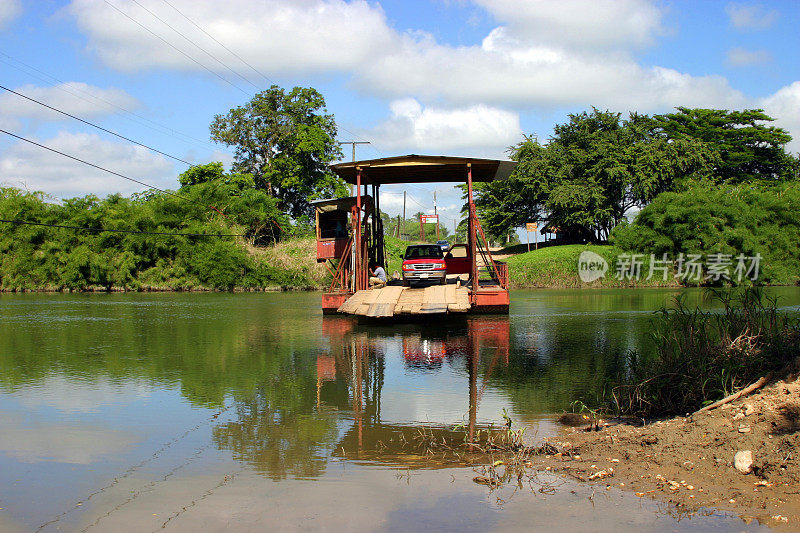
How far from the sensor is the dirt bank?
4805mm

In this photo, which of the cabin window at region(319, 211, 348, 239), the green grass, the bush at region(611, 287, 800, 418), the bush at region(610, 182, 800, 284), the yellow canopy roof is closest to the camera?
the bush at region(611, 287, 800, 418)

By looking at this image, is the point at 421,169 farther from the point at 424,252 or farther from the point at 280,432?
the point at 280,432

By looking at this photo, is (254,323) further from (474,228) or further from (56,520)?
(56,520)

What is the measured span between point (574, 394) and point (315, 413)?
3484 millimetres

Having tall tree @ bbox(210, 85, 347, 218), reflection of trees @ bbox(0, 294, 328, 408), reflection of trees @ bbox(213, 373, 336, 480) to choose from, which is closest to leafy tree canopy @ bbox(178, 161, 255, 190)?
tall tree @ bbox(210, 85, 347, 218)

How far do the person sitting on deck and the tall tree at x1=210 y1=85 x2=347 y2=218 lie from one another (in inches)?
1170

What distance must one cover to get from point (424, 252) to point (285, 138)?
3376 centimetres

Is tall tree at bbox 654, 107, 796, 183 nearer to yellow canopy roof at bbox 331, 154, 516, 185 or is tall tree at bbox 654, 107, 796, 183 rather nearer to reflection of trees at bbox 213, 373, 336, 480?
yellow canopy roof at bbox 331, 154, 516, 185

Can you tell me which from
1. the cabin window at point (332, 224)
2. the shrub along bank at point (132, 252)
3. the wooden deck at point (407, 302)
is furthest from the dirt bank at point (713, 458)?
the shrub along bank at point (132, 252)

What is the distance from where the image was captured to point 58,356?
13633 mm

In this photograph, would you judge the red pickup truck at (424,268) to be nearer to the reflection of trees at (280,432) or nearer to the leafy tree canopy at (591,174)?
the reflection of trees at (280,432)

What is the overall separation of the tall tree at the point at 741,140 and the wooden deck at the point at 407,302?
142ft

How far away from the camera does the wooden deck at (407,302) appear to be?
16703 millimetres

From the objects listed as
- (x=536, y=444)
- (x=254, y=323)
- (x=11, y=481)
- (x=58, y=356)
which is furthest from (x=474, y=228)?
(x=11, y=481)
